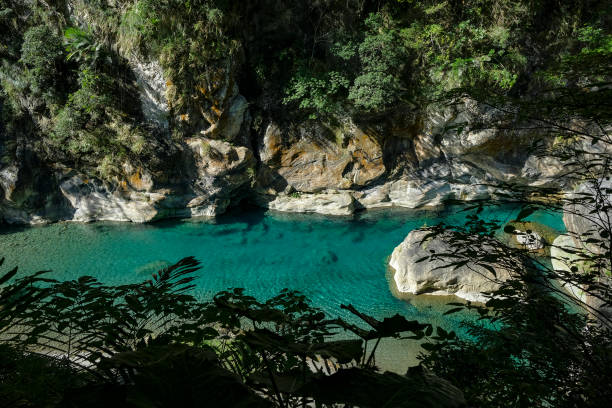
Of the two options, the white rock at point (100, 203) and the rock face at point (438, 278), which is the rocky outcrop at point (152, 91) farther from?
the rock face at point (438, 278)

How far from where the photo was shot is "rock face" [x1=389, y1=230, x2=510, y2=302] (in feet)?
21.7

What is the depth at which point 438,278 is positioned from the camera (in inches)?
266

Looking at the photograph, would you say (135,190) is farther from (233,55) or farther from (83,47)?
(233,55)

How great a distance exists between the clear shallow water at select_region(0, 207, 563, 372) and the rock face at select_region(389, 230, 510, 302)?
10.8 inches

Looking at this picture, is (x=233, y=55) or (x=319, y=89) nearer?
(x=233, y=55)

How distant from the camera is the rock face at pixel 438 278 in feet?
21.7

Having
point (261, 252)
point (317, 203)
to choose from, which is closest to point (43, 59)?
point (261, 252)

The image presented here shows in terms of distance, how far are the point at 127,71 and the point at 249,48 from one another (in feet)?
12.0

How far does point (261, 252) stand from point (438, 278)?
4679 millimetres

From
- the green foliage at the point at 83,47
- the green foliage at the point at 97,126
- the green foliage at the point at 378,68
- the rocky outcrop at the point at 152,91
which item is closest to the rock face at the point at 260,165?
the rocky outcrop at the point at 152,91

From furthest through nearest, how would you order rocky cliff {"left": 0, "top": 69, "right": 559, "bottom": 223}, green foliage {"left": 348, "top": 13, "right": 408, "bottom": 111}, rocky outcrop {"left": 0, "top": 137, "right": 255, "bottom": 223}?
rocky outcrop {"left": 0, "top": 137, "right": 255, "bottom": 223}, rocky cliff {"left": 0, "top": 69, "right": 559, "bottom": 223}, green foliage {"left": 348, "top": 13, "right": 408, "bottom": 111}

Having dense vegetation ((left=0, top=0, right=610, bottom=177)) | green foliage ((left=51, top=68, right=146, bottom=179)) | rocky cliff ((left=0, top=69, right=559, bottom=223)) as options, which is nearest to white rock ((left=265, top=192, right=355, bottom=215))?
rocky cliff ((left=0, top=69, right=559, bottom=223))

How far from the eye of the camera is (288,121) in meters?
10.8

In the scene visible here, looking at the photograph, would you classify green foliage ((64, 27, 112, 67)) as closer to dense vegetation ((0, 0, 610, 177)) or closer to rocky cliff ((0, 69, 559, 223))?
dense vegetation ((0, 0, 610, 177))
